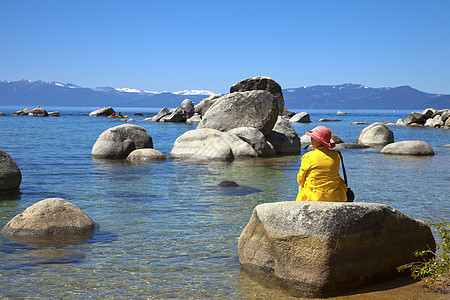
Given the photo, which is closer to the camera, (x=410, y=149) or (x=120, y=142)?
(x=120, y=142)

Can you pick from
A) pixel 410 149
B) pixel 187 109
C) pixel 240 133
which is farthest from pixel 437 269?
pixel 187 109

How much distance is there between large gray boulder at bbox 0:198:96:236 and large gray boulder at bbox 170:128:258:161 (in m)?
11.5

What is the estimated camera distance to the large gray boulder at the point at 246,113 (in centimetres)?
2338

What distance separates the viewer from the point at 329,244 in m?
5.63

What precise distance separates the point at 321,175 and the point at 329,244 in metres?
1.31

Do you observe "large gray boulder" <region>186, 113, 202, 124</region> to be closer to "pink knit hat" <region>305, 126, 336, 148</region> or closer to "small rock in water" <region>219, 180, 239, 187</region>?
"small rock in water" <region>219, 180, 239, 187</region>

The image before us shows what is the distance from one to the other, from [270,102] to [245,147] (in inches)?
145

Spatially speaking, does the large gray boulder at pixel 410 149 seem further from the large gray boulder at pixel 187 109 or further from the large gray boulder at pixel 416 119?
the large gray boulder at pixel 187 109

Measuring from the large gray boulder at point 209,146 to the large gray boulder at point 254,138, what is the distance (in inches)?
18.9

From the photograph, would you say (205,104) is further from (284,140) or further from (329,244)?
(329,244)

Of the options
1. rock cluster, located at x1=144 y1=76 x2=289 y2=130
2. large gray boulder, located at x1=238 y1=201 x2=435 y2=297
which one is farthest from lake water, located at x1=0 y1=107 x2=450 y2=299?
rock cluster, located at x1=144 y1=76 x2=289 y2=130

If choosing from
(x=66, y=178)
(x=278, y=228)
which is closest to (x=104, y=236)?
(x=278, y=228)

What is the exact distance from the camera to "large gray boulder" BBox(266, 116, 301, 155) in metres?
24.3

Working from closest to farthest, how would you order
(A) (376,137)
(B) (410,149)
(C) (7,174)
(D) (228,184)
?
(C) (7,174), (D) (228,184), (B) (410,149), (A) (376,137)
